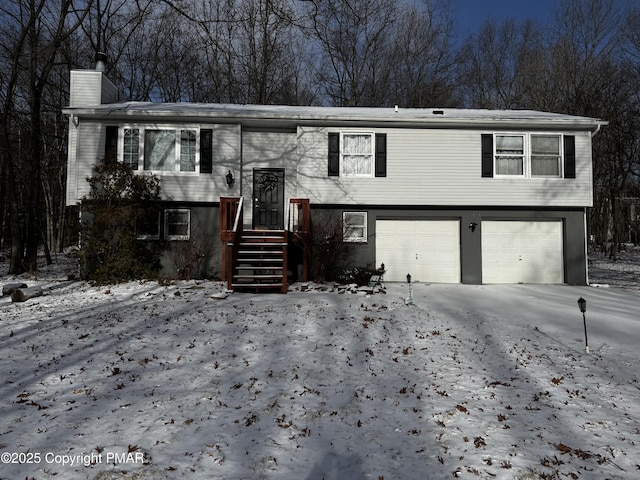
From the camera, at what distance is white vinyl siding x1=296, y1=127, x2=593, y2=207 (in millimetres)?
12469

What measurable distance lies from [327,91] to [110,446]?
2322 centimetres

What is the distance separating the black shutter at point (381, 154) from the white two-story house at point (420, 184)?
42 millimetres

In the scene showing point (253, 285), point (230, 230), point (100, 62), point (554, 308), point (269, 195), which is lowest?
point (554, 308)

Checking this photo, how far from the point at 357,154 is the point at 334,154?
70 centimetres

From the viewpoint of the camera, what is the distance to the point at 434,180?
41.3ft

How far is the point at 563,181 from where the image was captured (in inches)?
491

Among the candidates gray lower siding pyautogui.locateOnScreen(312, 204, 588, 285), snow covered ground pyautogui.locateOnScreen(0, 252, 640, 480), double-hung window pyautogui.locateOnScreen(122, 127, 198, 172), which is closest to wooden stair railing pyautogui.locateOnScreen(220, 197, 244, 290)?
snow covered ground pyautogui.locateOnScreen(0, 252, 640, 480)

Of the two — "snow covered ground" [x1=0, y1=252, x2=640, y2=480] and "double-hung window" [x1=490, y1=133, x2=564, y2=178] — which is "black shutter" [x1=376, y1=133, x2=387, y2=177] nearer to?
"double-hung window" [x1=490, y1=133, x2=564, y2=178]

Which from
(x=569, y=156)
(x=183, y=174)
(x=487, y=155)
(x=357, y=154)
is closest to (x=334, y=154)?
(x=357, y=154)

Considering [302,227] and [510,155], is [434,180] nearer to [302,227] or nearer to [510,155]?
[510,155]

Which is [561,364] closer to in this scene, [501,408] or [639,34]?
[501,408]

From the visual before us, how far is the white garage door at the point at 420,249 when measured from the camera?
1259cm

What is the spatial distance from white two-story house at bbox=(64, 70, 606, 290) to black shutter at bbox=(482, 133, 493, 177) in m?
0.03

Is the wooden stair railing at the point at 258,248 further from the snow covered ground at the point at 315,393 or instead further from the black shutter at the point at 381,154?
the black shutter at the point at 381,154
